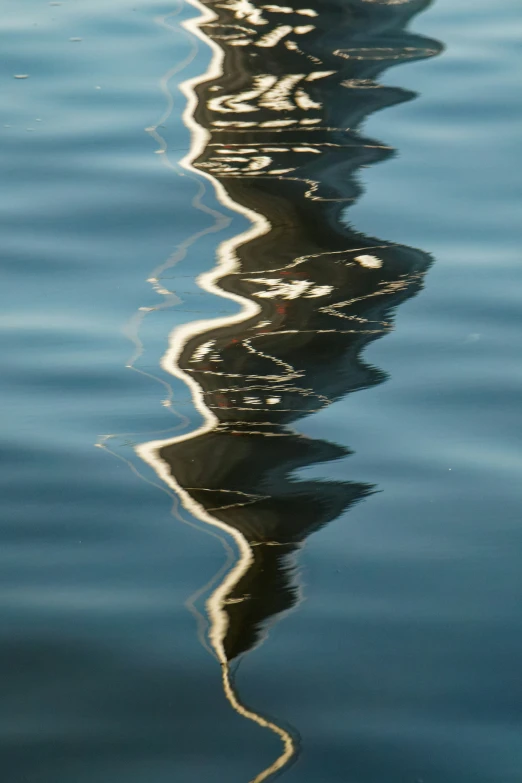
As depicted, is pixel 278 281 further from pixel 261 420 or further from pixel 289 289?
pixel 261 420

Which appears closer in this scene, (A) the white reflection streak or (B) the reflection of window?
(A) the white reflection streak

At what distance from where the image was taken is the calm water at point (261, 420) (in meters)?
1.61

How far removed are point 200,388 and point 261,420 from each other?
0.54ft

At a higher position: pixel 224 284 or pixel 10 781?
Answer: pixel 224 284

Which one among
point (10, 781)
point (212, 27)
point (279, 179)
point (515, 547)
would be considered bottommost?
point (10, 781)

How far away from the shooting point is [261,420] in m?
2.21

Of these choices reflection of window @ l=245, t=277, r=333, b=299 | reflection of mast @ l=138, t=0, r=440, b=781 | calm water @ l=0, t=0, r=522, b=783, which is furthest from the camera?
reflection of window @ l=245, t=277, r=333, b=299

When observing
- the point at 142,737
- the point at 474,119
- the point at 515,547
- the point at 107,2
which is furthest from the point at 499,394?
the point at 107,2

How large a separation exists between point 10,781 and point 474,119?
2.59 meters

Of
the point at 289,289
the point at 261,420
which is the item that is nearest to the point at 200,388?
the point at 261,420

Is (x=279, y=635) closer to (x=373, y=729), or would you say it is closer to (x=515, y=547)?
(x=373, y=729)

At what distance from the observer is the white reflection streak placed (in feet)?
5.34

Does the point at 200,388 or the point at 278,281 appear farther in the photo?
the point at 278,281

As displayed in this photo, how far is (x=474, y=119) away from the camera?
11.6 feet
